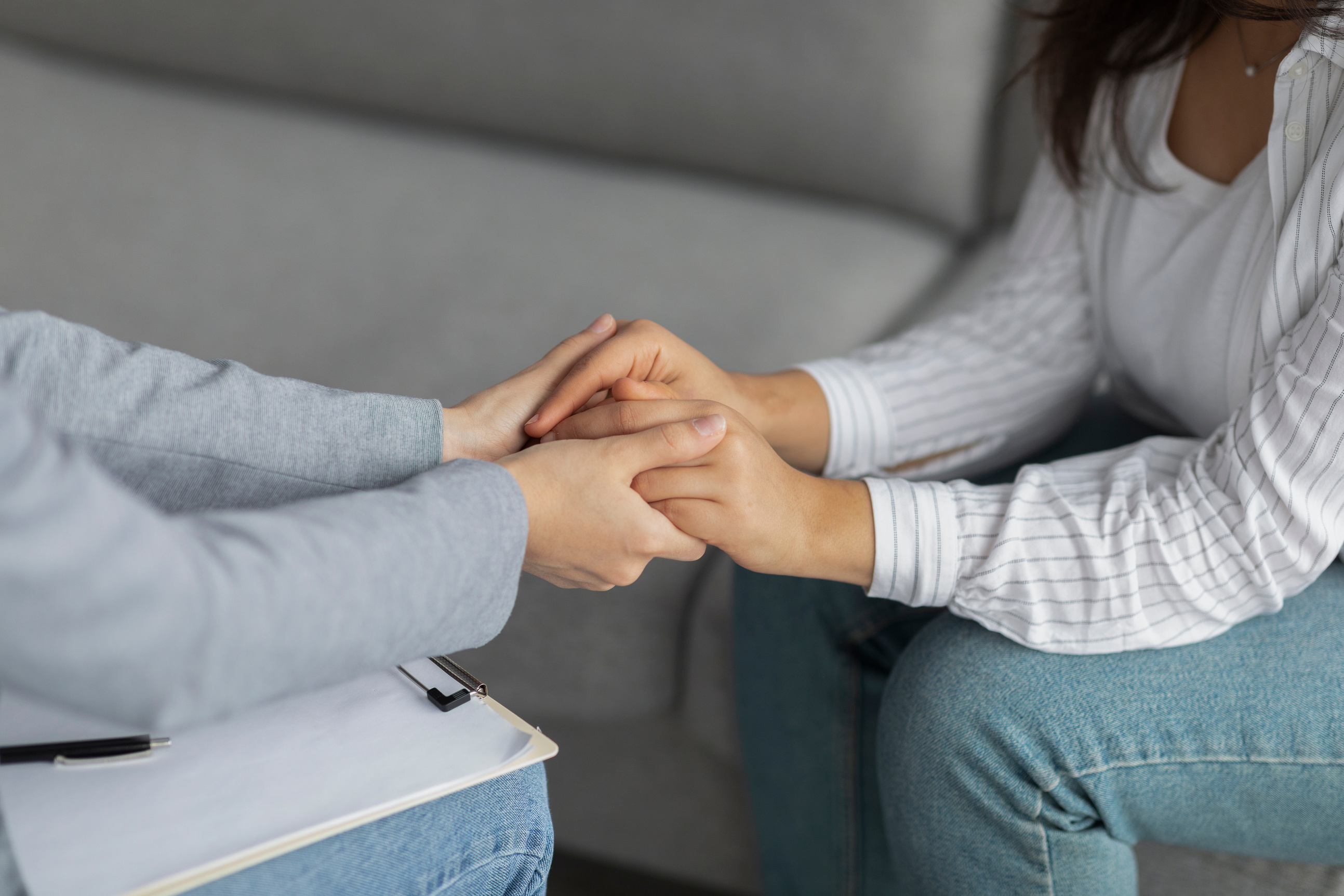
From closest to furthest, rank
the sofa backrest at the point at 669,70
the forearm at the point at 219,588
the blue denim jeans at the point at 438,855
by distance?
the forearm at the point at 219,588, the blue denim jeans at the point at 438,855, the sofa backrest at the point at 669,70

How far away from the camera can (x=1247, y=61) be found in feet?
2.71

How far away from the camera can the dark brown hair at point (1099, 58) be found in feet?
2.84

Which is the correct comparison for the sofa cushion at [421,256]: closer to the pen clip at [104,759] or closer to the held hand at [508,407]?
the held hand at [508,407]

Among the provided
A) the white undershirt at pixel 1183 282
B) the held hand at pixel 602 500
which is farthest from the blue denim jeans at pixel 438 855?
the white undershirt at pixel 1183 282

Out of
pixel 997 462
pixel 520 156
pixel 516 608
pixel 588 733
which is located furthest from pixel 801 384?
pixel 520 156

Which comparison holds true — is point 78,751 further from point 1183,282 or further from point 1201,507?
point 1183,282

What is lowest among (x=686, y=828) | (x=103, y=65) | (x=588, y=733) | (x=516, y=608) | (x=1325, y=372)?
(x=686, y=828)

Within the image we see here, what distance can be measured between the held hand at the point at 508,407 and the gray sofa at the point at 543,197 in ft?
0.82

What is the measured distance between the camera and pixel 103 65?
1.81 metres

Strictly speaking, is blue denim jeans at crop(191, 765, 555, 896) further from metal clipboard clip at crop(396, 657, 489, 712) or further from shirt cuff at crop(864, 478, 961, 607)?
shirt cuff at crop(864, 478, 961, 607)

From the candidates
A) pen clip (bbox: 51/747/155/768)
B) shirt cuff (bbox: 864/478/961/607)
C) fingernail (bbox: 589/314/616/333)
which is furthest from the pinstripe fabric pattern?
pen clip (bbox: 51/747/155/768)

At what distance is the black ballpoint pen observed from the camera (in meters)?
0.54

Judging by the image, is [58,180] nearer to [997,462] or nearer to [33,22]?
[33,22]

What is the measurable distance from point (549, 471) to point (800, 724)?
1.22 ft
